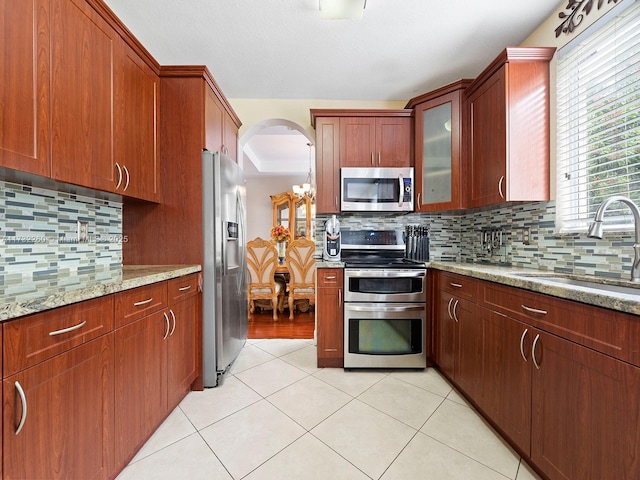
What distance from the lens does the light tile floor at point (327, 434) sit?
1222 mm

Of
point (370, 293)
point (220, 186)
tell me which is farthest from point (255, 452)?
point (220, 186)

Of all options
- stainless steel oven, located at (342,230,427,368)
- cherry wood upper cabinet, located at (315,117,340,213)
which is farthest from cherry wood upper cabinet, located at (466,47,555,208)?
cherry wood upper cabinet, located at (315,117,340,213)

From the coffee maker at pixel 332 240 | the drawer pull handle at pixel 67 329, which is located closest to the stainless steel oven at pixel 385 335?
the coffee maker at pixel 332 240

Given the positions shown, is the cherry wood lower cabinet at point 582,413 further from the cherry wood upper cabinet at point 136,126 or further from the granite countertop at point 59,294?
the cherry wood upper cabinet at point 136,126

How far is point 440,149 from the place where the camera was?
2.31 meters

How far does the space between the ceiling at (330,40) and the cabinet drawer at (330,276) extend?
168cm

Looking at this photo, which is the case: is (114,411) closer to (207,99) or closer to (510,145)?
(207,99)

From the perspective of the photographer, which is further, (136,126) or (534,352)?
(136,126)

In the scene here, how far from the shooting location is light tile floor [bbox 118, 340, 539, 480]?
1.22m

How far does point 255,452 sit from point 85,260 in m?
1.45

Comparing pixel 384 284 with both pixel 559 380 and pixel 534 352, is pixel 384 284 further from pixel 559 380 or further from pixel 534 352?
pixel 559 380

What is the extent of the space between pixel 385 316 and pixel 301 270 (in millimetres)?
1715

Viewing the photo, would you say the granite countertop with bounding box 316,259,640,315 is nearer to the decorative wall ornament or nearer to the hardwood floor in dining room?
the decorative wall ornament

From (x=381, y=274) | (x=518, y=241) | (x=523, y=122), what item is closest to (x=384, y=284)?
(x=381, y=274)
